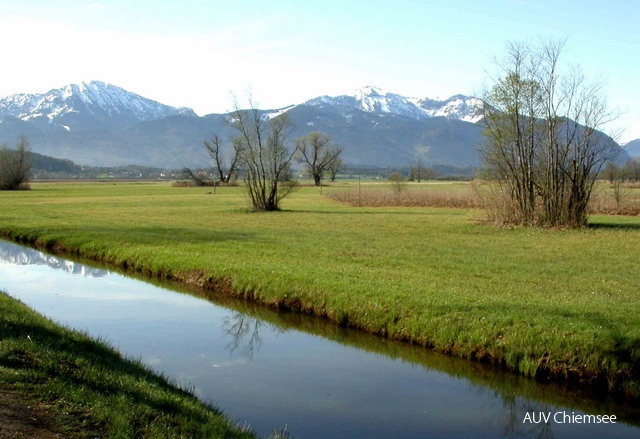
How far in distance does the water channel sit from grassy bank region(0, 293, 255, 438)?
→ 1572 mm

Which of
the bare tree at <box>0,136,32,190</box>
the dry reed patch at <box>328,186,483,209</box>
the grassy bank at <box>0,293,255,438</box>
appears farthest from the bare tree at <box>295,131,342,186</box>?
the grassy bank at <box>0,293,255,438</box>

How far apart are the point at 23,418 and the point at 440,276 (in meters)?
15.0

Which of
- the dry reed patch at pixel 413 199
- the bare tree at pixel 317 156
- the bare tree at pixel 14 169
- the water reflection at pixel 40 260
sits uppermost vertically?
the bare tree at pixel 317 156

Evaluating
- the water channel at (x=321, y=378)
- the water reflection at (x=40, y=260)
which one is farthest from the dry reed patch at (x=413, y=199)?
the water channel at (x=321, y=378)

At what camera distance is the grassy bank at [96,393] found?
8188 millimetres

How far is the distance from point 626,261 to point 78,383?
21.0 metres

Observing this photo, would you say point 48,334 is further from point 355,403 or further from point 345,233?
point 345,233

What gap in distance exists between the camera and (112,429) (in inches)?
316

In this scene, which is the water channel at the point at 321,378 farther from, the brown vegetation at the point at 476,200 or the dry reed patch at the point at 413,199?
the dry reed patch at the point at 413,199

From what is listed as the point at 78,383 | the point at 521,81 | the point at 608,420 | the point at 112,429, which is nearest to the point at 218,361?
the point at 78,383

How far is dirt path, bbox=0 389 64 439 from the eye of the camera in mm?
7504

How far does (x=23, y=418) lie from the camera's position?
7.92m

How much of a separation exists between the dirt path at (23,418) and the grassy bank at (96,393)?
93 millimetres

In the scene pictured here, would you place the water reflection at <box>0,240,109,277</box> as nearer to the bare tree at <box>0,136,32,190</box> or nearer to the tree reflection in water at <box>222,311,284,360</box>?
the tree reflection in water at <box>222,311,284,360</box>
